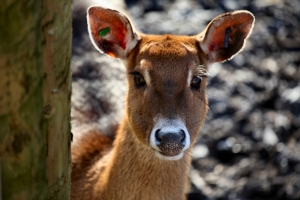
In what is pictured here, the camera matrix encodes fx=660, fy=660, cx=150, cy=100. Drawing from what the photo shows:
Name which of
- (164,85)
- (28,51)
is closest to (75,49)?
(164,85)

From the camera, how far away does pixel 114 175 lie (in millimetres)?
4684

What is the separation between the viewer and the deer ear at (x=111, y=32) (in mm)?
4648

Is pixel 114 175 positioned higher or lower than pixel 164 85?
lower

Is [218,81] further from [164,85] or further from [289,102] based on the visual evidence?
[164,85]

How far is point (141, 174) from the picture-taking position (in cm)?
458

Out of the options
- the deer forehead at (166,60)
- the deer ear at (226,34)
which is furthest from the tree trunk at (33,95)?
the deer ear at (226,34)

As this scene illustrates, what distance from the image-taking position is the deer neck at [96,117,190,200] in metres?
4.56

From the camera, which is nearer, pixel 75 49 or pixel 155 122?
pixel 155 122

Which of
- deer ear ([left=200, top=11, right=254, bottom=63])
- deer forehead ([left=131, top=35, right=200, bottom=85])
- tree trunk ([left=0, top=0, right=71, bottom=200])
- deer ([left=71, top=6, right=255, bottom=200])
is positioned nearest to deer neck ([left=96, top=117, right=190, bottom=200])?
deer ([left=71, top=6, right=255, bottom=200])

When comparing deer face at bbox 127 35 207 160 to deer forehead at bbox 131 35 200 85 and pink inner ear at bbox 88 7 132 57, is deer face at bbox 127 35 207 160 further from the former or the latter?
pink inner ear at bbox 88 7 132 57

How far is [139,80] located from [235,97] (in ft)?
10.5

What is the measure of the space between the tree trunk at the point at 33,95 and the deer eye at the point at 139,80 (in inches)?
55.8

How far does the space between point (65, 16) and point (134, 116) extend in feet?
5.47

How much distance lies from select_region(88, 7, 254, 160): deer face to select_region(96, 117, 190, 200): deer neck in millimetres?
148
